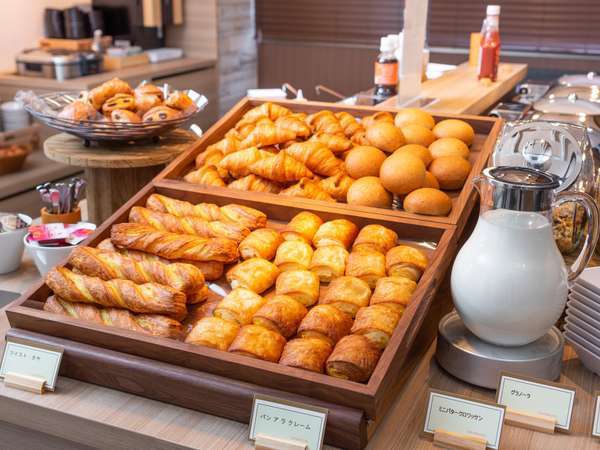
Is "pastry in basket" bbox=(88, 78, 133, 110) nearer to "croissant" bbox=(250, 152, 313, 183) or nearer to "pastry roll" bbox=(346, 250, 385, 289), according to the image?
"croissant" bbox=(250, 152, 313, 183)

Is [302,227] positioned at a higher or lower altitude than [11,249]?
higher

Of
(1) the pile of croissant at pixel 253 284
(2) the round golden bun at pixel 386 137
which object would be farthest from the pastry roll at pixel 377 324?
(2) the round golden bun at pixel 386 137

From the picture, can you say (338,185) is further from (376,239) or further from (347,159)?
A: (376,239)

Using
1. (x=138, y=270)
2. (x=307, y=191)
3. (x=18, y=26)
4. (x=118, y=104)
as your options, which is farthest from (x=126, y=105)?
(x=18, y=26)

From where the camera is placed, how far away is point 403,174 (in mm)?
1352

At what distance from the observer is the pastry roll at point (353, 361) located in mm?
943

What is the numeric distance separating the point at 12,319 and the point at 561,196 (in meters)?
0.87

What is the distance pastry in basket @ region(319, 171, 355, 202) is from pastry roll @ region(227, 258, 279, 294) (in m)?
0.29

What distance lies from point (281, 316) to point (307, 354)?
0.37ft

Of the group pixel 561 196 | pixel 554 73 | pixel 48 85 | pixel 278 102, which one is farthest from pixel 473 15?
pixel 561 196

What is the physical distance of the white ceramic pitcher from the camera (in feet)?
3.16

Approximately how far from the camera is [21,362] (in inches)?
42.0

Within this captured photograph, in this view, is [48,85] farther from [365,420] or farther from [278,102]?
[365,420]

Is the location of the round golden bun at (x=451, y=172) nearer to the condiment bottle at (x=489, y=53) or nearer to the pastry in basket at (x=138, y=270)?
the pastry in basket at (x=138, y=270)
